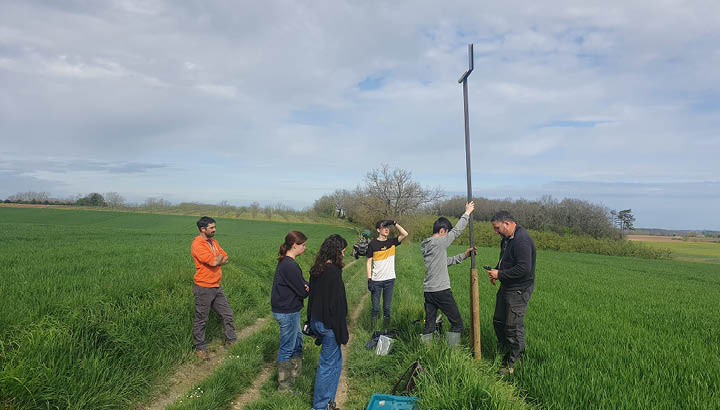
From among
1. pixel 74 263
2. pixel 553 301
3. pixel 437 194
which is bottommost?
pixel 553 301

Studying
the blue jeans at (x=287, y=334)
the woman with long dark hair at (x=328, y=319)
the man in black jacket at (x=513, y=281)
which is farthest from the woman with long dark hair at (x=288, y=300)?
the man in black jacket at (x=513, y=281)

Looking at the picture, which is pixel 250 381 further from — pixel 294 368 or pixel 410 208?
pixel 410 208

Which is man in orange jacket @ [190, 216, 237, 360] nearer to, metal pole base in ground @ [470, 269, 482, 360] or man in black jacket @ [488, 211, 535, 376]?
metal pole base in ground @ [470, 269, 482, 360]

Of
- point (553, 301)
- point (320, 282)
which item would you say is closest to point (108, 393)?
point (320, 282)

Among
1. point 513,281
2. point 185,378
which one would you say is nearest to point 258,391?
point 185,378

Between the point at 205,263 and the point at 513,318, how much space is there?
473 centimetres

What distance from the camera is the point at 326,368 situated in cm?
432

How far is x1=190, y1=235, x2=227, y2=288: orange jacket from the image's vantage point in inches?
231

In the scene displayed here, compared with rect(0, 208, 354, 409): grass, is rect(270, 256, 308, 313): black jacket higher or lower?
higher

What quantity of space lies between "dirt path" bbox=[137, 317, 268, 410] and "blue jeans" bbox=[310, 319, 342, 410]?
76.2 inches

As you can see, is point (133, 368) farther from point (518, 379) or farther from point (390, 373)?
point (518, 379)

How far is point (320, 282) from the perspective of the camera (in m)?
4.45

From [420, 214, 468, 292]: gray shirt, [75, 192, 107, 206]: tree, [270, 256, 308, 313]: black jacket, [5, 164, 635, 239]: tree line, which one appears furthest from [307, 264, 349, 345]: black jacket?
[75, 192, 107, 206]: tree

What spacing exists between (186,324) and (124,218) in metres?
53.3
